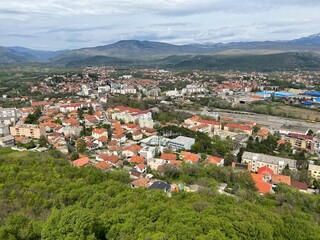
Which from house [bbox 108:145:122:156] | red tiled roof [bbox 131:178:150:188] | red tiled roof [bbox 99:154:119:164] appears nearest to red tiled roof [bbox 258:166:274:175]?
red tiled roof [bbox 131:178:150:188]

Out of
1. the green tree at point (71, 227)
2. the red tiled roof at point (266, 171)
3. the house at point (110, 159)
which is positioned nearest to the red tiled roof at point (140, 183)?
the house at point (110, 159)

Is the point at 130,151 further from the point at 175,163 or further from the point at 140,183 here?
the point at 140,183

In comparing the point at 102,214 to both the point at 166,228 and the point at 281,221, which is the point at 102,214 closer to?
the point at 166,228

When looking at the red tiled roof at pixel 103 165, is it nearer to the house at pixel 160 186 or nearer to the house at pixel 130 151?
the house at pixel 130 151

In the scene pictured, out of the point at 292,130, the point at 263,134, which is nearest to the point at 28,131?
the point at 263,134

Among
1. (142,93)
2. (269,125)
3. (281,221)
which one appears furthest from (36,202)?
(142,93)
